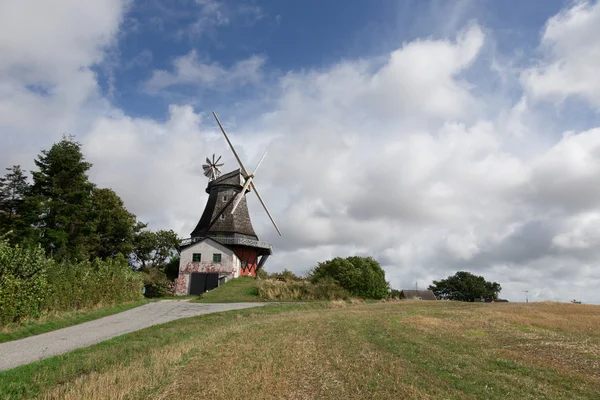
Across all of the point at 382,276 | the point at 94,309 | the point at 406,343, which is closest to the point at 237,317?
the point at 94,309

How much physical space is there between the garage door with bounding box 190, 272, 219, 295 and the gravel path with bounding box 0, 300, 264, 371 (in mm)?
19514

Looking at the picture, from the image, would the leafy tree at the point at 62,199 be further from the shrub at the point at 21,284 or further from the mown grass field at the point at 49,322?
the shrub at the point at 21,284

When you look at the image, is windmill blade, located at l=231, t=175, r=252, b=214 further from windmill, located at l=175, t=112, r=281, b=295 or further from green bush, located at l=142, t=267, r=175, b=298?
green bush, located at l=142, t=267, r=175, b=298

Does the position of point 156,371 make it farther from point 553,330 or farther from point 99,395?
point 553,330

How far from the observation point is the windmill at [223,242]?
160 ft

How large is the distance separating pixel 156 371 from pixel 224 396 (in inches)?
103

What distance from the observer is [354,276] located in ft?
128

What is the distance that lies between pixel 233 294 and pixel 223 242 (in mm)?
13229

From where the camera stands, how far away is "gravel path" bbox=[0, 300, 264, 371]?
13.1m

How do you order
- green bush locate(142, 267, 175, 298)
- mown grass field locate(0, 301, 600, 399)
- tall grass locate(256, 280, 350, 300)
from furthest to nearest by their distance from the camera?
green bush locate(142, 267, 175, 298), tall grass locate(256, 280, 350, 300), mown grass field locate(0, 301, 600, 399)

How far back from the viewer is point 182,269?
49.4 metres

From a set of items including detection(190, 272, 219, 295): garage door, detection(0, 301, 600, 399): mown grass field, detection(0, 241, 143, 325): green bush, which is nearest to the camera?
detection(0, 301, 600, 399): mown grass field

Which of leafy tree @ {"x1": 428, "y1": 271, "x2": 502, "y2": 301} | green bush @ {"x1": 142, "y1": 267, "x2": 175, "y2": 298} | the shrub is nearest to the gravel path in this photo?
the shrub

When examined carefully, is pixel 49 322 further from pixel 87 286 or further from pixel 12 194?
pixel 12 194
